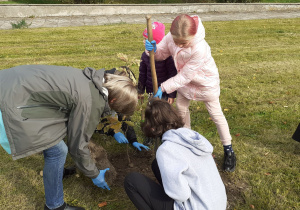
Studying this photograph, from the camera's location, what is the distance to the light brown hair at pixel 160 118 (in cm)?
220

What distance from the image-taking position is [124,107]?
2.13 metres

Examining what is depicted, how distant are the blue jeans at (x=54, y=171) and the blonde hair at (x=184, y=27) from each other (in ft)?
4.15

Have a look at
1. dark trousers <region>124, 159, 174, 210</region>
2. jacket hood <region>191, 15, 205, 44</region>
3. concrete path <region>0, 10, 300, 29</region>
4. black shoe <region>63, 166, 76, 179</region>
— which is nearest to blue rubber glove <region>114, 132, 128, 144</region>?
black shoe <region>63, 166, 76, 179</region>

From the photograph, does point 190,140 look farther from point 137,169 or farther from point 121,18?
point 121,18

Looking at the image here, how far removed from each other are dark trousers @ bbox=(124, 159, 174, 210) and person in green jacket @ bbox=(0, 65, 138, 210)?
0.37 meters

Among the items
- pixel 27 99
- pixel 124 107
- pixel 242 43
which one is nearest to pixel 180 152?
pixel 124 107

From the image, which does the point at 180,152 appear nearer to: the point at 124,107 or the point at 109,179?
the point at 124,107

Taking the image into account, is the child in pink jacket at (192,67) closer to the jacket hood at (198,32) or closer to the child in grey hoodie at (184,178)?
the jacket hood at (198,32)

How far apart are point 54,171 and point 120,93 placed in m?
Result: 0.75

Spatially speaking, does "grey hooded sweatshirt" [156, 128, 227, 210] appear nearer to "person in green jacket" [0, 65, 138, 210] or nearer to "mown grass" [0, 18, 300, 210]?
"person in green jacket" [0, 65, 138, 210]

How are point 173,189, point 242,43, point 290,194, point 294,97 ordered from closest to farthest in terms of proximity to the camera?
1. point 173,189
2. point 290,194
3. point 294,97
4. point 242,43

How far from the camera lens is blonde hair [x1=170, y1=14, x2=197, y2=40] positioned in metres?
2.44

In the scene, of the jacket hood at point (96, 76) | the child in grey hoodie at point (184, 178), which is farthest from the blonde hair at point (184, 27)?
the child in grey hoodie at point (184, 178)

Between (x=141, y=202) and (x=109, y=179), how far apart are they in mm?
819
